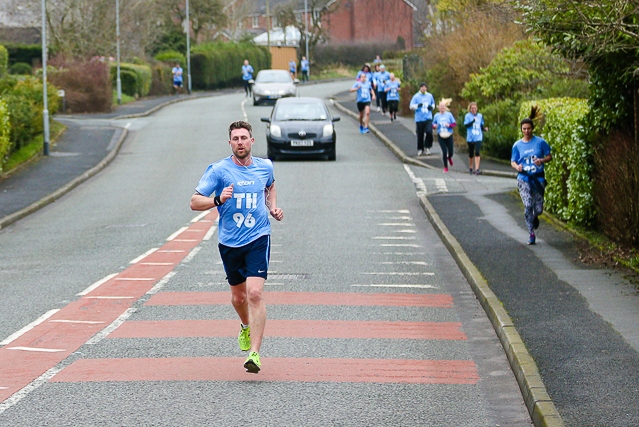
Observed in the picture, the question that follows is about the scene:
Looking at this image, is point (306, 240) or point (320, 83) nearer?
point (306, 240)

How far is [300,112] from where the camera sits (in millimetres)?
33156

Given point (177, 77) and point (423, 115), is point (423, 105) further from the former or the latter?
point (177, 77)

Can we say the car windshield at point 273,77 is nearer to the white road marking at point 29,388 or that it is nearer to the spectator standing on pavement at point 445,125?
the spectator standing on pavement at point 445,125

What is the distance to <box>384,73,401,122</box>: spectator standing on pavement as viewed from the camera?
4194 cm

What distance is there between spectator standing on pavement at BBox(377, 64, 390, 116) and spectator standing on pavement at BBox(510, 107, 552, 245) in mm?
28113

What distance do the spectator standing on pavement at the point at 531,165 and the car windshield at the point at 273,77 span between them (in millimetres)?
38093

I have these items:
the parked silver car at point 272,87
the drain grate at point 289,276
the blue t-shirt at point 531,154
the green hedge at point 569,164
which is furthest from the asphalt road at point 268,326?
the parked silver car at point 272,87

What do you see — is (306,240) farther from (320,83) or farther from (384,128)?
(320,83)

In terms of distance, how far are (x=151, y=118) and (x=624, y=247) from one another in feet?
111

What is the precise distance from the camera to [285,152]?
31781mm

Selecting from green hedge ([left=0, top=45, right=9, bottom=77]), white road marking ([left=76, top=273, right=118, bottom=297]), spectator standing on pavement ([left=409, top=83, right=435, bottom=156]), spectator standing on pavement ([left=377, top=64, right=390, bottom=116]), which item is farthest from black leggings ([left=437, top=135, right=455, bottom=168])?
white road marking ([left=76, top=273, right=118, bottom=297])

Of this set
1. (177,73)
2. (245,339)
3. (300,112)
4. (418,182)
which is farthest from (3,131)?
(177,73)

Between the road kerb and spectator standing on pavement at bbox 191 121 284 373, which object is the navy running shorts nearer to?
spectator standing on pavement at bbox 191 121 284 373

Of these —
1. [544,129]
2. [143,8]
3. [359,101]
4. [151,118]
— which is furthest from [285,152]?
[143,8]
